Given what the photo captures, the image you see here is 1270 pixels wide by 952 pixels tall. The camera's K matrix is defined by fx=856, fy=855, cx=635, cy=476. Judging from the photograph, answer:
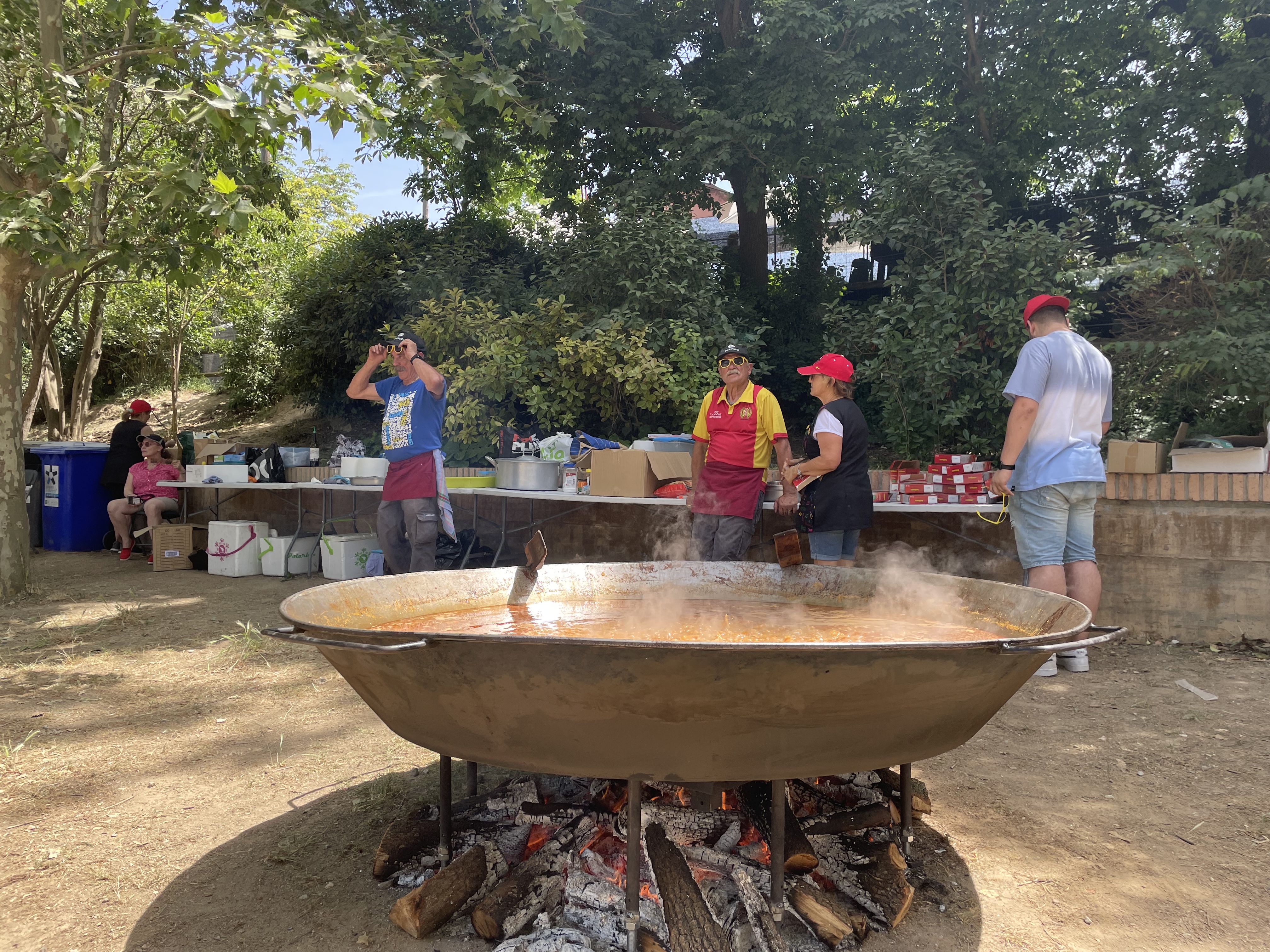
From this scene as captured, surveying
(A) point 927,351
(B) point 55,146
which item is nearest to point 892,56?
(A) point 927,351

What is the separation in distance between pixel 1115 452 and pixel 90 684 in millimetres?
6174

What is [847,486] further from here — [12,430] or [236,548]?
[12,430]

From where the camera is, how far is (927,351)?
661cm

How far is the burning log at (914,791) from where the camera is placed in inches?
115

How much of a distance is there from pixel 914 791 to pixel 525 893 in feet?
4.64

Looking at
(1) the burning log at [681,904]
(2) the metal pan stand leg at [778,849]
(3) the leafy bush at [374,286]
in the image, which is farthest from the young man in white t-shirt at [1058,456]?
(3) the leafy bush at [374,286]

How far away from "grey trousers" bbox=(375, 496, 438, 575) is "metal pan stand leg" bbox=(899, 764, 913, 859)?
3511mm

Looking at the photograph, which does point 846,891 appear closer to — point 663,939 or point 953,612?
point 663,939

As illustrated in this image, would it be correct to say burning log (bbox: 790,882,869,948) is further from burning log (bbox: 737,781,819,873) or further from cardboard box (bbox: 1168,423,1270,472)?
cardboard box (bbox: 1168,423,1270,472)

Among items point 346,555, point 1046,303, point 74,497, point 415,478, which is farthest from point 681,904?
point 74,497

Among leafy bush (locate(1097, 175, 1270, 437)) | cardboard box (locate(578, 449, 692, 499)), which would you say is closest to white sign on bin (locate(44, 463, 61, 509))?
cardboard box (locate(578, 449, 692, 499))

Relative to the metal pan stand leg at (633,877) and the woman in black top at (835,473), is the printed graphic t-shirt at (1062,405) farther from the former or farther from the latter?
the metal pan stand leg at (633,877)

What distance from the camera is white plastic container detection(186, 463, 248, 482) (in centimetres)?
889

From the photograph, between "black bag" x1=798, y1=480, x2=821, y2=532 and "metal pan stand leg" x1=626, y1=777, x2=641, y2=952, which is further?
"black bag" x1=798, y1=480, x2=821, y2=532
